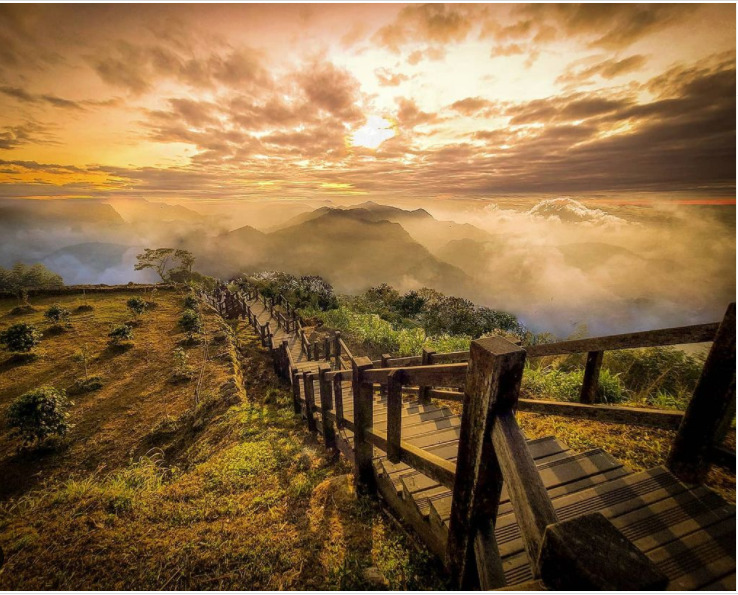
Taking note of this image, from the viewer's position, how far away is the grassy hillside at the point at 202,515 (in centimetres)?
288

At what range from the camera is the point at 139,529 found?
3555 mm

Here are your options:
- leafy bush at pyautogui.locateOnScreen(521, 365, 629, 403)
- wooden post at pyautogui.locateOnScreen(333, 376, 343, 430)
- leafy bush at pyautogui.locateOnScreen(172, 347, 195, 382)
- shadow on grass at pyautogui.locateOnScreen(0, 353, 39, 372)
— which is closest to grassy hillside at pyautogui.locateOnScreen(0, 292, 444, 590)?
wooden post at pyautogui.locateOnScreen(333, 376, 343, 430)

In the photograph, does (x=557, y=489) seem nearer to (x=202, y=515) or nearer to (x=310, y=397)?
(x=202, y=515)

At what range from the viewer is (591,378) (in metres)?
3.27

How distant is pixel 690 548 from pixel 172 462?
8.54m

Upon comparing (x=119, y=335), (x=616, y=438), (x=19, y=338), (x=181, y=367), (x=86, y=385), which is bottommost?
(x=86, y=385)

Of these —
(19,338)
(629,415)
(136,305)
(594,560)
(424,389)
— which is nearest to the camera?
(594,560)

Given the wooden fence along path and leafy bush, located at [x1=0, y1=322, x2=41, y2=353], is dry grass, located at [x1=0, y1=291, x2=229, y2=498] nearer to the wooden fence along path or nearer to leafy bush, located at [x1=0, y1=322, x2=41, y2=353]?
leafy bush, located at [x1=0, y1=322, x2=41, y2=353]

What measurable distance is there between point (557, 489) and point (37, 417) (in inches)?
443

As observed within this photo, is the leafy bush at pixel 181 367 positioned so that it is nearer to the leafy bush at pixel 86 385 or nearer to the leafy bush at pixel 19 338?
the leafy bush at pixel 86 385

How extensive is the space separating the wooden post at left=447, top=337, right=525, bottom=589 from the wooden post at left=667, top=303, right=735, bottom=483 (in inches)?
65.5

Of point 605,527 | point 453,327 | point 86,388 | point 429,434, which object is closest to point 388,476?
point 429,434

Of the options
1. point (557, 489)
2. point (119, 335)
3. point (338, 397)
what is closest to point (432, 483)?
point (557, 489)

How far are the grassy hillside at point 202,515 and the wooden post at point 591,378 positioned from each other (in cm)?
247
